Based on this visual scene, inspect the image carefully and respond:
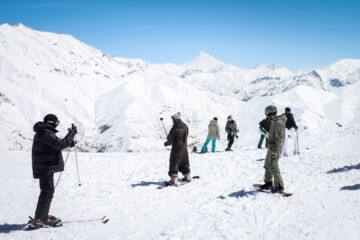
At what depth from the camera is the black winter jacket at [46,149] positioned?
6.18m

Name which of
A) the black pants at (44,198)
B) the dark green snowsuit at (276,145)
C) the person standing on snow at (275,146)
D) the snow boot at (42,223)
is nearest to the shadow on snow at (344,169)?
the person standing on snow at (275,146)

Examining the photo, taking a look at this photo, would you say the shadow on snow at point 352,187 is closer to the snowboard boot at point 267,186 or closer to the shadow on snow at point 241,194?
the snowboard boot at point 267,186

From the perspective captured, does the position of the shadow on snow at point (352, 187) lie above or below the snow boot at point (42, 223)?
above

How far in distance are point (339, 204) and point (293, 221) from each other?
186 centimetres

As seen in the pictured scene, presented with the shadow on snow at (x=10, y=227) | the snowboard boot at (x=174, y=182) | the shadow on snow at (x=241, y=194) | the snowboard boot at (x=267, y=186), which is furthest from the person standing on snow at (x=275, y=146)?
the shadow on snow at (x=10, y=227)

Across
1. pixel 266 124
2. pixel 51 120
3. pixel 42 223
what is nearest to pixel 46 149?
pixel 51 120

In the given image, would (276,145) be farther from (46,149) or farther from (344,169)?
(46,149)

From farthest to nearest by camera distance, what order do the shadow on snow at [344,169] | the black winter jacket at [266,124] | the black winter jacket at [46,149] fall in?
1. the black winter jacket at [266,124]
2. the shadow on snow at [344,169]
3. the black winter jacket at [46,149]

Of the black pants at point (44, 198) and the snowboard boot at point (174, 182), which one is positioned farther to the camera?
the snowboard boot at point (174, 182)

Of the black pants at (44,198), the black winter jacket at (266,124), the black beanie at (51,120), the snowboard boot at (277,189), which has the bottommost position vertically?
the snowboard boot at (277,189)

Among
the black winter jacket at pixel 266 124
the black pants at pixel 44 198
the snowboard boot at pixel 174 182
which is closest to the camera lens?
the black pants at pixel 44 198

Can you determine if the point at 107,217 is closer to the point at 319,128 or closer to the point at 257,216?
the point at 257,216

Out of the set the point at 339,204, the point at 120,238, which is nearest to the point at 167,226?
the point at 120,238

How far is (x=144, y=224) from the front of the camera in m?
6.40
